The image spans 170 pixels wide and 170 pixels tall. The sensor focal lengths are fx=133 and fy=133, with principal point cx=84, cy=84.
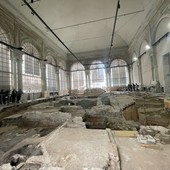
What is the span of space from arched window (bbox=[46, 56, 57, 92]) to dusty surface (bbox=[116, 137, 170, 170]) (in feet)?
46.4

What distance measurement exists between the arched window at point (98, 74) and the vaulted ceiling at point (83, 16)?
4.50 meters

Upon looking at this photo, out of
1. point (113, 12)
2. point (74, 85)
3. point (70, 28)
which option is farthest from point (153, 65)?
point (74, 85)

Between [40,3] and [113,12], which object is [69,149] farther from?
[113,12]

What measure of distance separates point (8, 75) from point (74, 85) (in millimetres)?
13148

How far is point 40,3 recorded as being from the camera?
34.8ft

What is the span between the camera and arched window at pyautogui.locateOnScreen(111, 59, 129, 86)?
2060 cm

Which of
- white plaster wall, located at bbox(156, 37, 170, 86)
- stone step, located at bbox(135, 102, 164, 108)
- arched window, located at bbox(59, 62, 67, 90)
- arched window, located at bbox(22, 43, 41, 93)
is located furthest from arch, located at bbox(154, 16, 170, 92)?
arched window, located at bbox(59, 62, 67, 90)

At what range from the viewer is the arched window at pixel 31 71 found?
11656 millimetres

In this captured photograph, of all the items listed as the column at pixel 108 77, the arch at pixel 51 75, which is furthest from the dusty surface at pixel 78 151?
the column at pixel 108 77

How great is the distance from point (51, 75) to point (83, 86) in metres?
6.64

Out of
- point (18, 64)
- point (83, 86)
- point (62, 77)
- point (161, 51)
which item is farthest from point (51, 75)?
point (161, 51)

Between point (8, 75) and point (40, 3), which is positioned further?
point (40, 3)

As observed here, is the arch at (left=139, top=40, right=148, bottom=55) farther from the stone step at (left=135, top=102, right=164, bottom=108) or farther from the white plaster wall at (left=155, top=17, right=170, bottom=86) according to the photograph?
the stone step at (left=135, top=102, right=164, bottom=108)

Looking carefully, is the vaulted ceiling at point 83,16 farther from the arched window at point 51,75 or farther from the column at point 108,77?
the column at point 108,77
